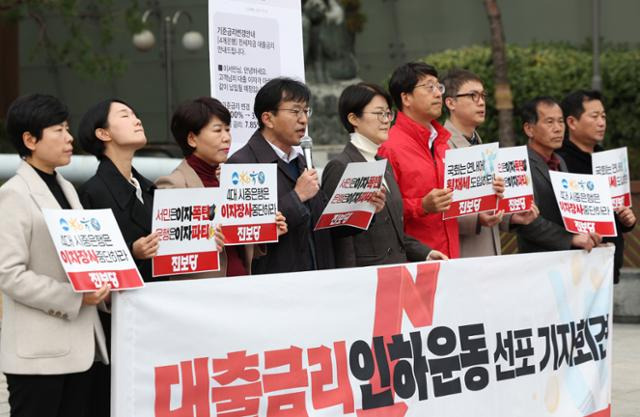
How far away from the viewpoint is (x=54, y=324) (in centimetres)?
443

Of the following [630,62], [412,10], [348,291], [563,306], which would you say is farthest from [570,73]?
[348,291]

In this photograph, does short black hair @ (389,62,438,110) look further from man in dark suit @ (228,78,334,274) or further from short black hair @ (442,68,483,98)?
man in dark suit @ (228,78,334,274)

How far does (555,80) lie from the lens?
A: 57.0 feet

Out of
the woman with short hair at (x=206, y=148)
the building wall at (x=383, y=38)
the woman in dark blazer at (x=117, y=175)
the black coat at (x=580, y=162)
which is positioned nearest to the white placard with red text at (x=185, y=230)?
the woman in dark blazer at (x=117, y=175)

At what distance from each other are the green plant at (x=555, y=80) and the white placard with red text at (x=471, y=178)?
407 inches

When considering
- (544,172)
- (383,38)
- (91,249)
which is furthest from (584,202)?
(383,38)

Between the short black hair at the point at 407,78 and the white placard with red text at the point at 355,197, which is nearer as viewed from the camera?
the white placard with red text at the point at 355,197

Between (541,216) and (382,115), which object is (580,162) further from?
(382,115)

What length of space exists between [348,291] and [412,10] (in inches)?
878

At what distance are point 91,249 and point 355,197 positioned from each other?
4.91ft

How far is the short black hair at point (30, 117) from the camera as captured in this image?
4613mm

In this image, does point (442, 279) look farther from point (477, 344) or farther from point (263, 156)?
point (263, 156)

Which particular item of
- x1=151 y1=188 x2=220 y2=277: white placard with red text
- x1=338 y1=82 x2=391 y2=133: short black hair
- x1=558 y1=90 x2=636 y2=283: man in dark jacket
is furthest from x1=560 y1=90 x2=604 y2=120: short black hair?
x1=151 y1=188 x2=220 y2=277: white placard with red text

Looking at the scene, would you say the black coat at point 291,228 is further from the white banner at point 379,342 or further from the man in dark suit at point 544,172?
the man in dark suit at point 544,172
